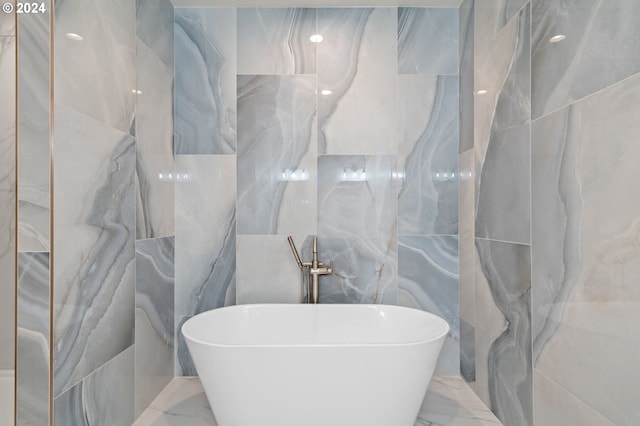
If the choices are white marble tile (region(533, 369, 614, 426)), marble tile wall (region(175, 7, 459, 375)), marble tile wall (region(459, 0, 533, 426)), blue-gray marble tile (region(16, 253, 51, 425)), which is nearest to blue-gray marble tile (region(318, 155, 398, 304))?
marble tile wall (region(175, 7, 459, 375))

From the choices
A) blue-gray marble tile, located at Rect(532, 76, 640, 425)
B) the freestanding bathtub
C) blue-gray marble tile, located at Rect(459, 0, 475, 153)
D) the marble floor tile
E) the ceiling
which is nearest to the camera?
blue-gray marble tile, located at Rect(532, 76, 640, 425)

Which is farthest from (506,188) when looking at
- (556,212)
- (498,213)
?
(556,212)

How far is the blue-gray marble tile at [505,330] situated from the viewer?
1.51 metres

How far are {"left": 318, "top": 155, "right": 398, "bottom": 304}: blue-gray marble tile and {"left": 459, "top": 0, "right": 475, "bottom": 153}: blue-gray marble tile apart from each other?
1.36ft

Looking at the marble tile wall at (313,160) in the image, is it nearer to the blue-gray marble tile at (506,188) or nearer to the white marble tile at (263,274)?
the white marble tile at (263,274)

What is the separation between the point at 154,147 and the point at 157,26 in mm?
620

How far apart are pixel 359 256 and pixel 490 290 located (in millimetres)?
708

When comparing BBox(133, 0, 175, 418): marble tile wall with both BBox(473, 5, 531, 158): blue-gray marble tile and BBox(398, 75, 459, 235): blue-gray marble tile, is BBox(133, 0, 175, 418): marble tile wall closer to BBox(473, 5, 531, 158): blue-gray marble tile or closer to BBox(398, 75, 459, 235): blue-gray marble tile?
BBox(398, 75, 459, 235): blue-gray marble tile

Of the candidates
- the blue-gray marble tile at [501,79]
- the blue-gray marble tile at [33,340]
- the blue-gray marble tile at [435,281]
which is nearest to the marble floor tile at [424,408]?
the blue-gray marble tile at [435,281]

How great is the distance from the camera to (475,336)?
2.00m

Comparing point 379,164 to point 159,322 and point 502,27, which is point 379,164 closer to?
point 502,27

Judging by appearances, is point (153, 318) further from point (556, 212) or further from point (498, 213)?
point (556, 212)

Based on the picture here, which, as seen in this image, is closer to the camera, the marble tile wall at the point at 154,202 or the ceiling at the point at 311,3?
the marble tile wall at the point at 154,202

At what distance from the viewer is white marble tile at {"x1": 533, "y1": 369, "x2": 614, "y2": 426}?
1.15m
